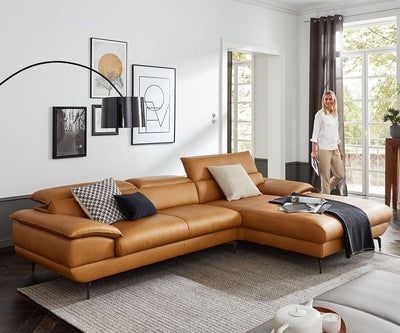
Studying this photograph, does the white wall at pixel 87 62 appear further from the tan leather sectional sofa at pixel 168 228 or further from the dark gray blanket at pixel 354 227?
the dark gray blanket at pixel 354 227

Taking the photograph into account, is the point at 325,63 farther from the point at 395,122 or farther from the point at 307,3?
the point at 395,122

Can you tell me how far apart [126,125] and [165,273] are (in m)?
1.26

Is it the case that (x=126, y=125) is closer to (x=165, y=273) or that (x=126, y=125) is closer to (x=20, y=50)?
(x=165, y=273)

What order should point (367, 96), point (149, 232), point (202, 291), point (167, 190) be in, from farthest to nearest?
point (367, 96), point (167, 190), point (149, 232), point (202, 291)

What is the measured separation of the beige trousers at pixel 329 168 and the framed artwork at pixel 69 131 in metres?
3.35

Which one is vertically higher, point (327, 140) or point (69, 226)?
point (327, 140)

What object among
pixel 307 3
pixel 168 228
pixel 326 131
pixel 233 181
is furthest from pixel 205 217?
pixel 307 3

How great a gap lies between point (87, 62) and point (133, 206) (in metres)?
2.00

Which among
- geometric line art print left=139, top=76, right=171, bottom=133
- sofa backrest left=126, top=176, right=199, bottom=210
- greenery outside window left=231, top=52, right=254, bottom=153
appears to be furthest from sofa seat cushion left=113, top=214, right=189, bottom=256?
greenery outside window left=231, top=52, right=254, bottom=153

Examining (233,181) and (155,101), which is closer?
(233,181)

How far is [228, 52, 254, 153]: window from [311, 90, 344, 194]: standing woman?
1.65m

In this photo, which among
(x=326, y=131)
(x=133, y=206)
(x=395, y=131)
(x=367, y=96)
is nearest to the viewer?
(x=133, y=206)

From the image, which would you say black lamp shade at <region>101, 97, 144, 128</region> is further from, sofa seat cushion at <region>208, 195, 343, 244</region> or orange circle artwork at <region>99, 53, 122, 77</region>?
orange circle artwork at <region>99, 53, 122, 77</region>

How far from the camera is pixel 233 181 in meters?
5.26
